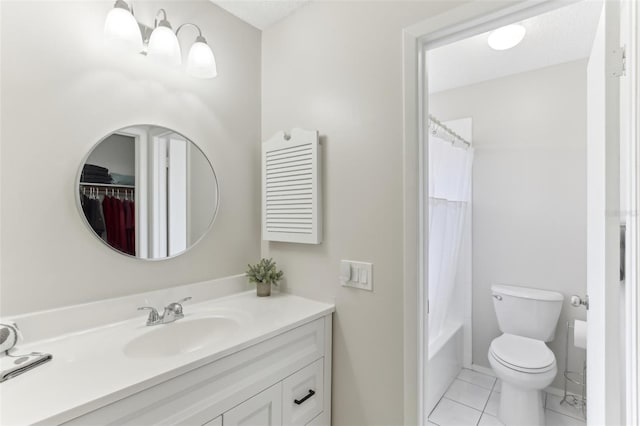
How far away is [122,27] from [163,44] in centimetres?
16

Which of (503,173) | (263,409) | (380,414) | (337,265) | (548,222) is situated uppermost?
(503,173)

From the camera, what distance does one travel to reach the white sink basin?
1143 millimetres

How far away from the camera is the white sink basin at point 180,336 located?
114 cm

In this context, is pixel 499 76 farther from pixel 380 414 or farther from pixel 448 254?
pixel 380 414

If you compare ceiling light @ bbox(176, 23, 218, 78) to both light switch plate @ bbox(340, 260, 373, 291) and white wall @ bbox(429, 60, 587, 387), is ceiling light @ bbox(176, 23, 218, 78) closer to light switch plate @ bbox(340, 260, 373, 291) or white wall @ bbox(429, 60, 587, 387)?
light switch plate @ bbox(340, 260, 373, 291)

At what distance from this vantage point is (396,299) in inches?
49.5

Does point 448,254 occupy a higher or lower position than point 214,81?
lower

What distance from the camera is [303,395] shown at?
1296 millimetres

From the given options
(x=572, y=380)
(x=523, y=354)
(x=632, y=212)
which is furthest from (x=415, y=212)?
(x=572, y=380)

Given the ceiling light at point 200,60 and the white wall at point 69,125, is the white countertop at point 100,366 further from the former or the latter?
the ceiling light at point 200,60

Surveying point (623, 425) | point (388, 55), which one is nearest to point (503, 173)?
point (388, 55)

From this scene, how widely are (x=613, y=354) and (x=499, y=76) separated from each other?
2.25 metres

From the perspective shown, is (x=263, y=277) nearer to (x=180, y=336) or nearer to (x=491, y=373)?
(x=180, y=336)

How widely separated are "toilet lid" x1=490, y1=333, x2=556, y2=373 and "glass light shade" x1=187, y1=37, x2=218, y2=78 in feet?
7.77
